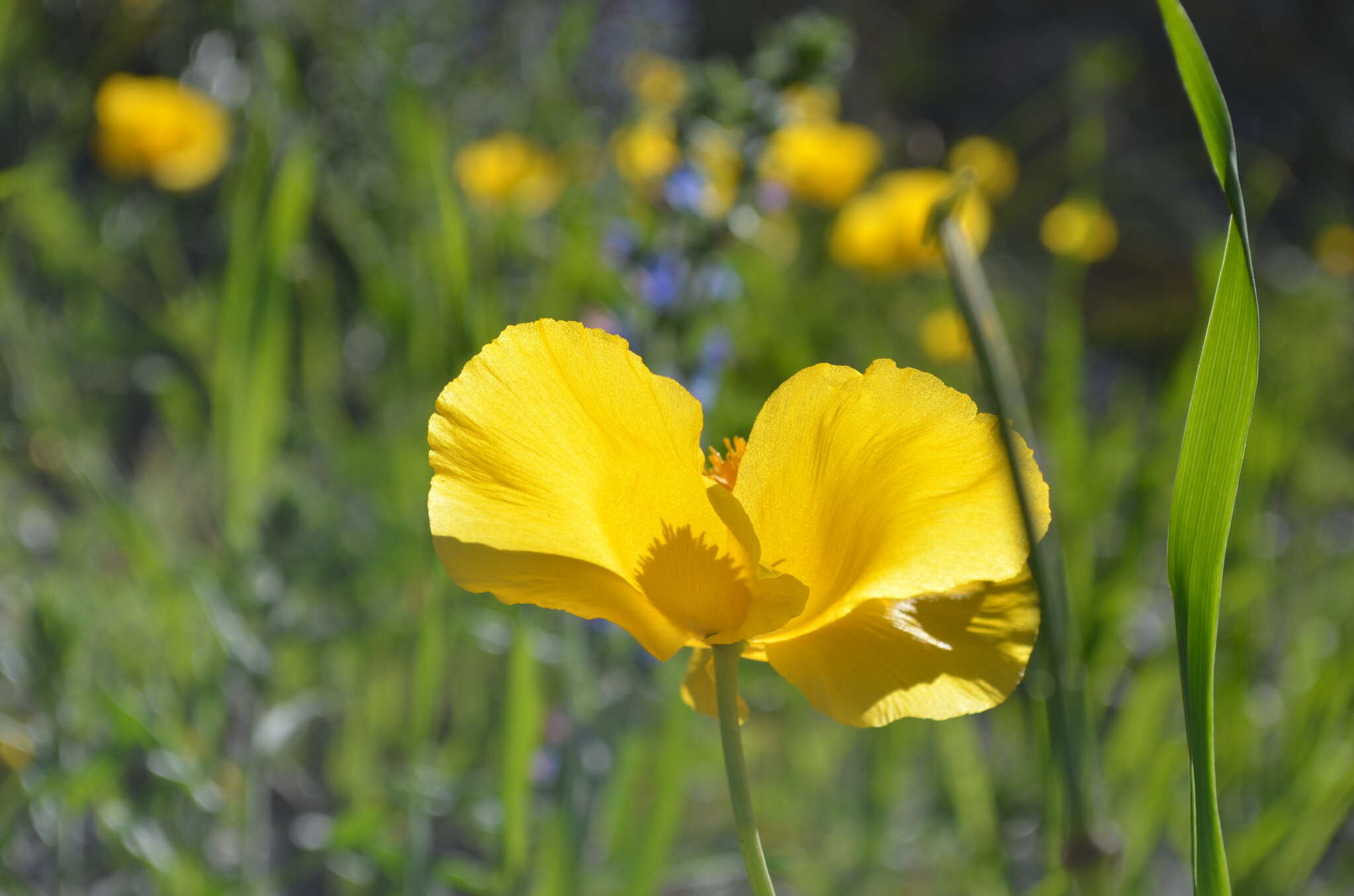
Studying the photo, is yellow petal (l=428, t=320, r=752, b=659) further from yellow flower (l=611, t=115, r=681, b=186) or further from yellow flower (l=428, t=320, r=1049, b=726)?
yellow flower (l=611, t=115, r=681, b=186)

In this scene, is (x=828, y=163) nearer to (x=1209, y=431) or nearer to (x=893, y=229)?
(x=893, y=229)

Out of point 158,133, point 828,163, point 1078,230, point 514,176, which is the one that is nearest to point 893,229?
point 828,163

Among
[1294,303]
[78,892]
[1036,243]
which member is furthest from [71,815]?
[1036,243]

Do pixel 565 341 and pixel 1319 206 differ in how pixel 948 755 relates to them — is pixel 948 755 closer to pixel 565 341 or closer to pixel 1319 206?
pixel 565 341

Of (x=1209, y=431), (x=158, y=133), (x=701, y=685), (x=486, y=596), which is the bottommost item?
(x=486, y=596)

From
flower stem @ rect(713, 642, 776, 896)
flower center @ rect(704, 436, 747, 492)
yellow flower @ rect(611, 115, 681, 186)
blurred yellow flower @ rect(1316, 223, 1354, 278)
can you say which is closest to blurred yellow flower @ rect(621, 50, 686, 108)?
yellow flower @ rect(611, 115, 681, 186)

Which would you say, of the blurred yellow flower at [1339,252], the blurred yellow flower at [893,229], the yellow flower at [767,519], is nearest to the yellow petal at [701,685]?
the yellow flower at [767,519]
